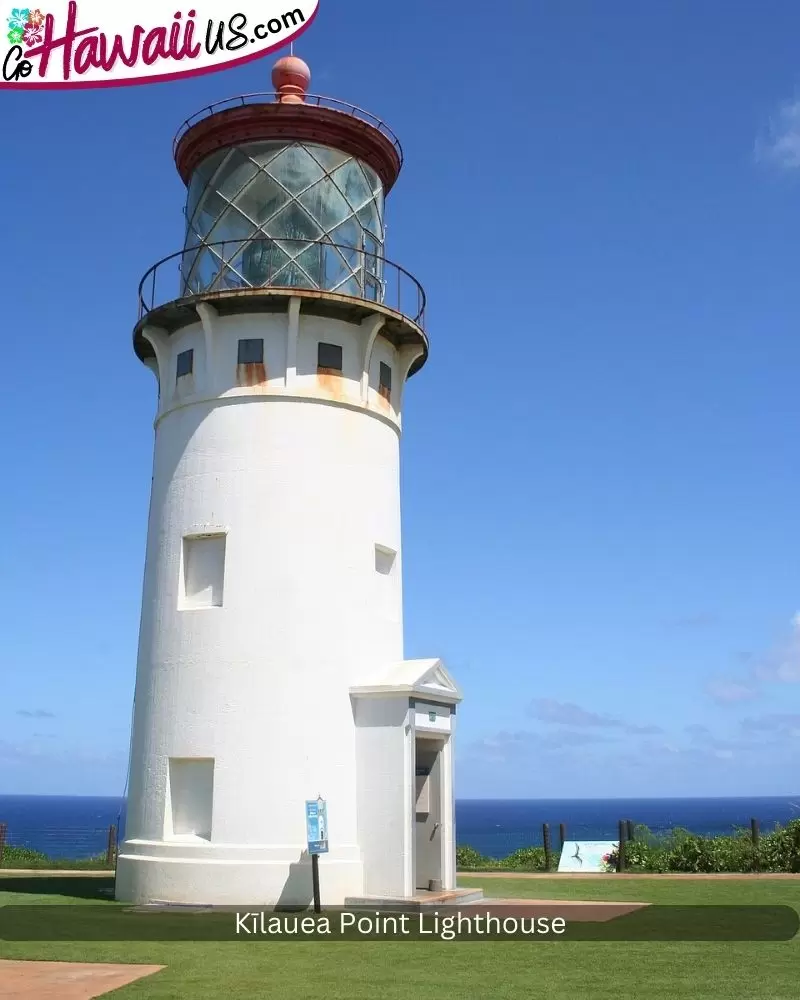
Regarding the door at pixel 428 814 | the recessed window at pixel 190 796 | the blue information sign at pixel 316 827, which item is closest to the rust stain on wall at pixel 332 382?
the door at pixel 428 814

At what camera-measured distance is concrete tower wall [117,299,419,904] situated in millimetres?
17094

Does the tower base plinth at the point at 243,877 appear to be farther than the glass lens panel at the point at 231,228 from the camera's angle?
No

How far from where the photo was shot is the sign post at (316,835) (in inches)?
636

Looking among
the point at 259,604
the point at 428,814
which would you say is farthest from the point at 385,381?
the point at 428,814

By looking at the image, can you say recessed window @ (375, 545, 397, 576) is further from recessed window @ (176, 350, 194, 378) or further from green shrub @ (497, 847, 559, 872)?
green shrub @ (497, 847, 559, 872)

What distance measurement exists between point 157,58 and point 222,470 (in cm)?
692

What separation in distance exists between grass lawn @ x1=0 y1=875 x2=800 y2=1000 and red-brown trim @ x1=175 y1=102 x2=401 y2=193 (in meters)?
13.4

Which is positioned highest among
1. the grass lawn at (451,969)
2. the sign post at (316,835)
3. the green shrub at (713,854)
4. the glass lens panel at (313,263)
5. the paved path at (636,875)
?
the glass lens panel at (313,263)

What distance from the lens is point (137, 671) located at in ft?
63.0

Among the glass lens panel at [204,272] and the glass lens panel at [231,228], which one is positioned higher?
the glass lens panel at [231,228]

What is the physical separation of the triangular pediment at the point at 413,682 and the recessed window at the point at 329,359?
5.27m

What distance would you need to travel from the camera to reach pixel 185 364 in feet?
64.4

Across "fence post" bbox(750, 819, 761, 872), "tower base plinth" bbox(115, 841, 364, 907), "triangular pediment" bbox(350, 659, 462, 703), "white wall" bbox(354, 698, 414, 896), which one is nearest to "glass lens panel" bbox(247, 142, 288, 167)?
"triangular pediment" bbox(350, 659, 462, 703)

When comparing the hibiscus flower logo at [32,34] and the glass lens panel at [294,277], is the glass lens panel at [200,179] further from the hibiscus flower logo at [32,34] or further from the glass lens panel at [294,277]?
the hibiscus flower logo at [32,34]
